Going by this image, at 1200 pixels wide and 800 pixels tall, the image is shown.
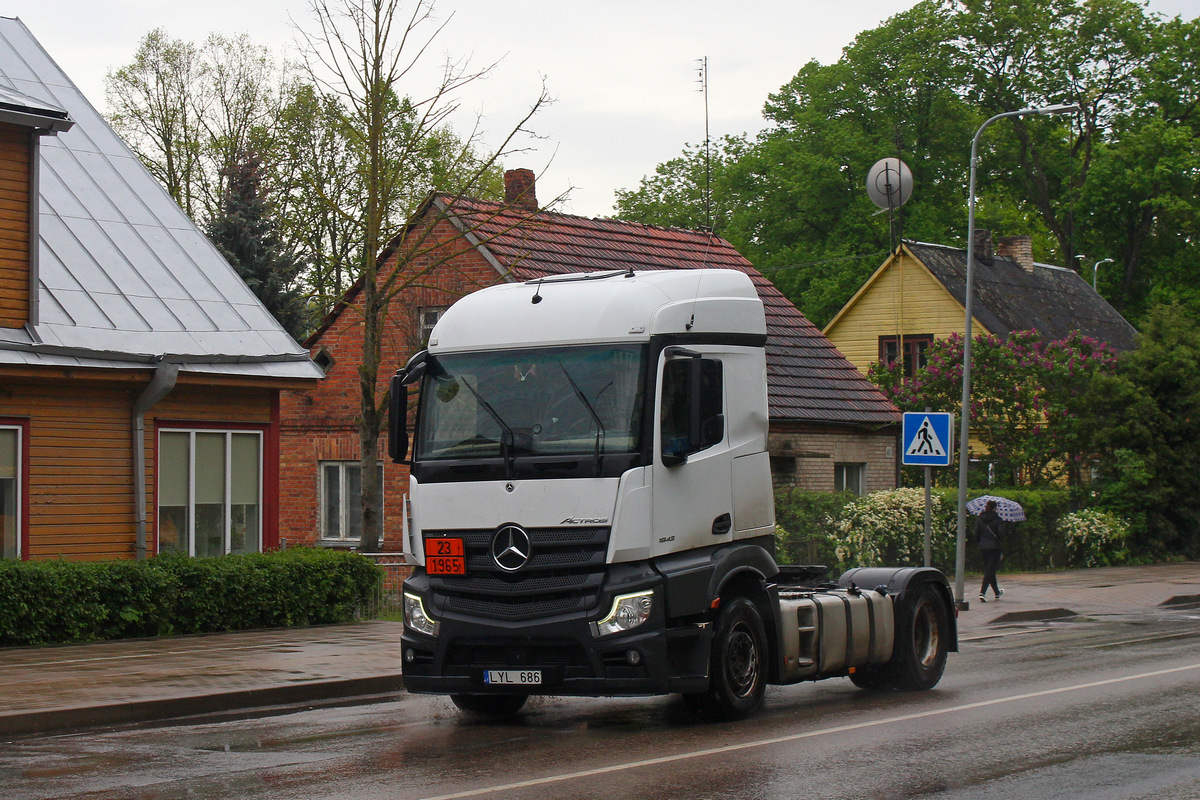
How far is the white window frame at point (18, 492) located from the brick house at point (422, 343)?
7.95 metres

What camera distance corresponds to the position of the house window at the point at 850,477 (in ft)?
95.7

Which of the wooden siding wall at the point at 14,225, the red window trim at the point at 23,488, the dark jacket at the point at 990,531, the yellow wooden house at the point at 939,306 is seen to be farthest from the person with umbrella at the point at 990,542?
the yellow wooden house at the point at 939,306

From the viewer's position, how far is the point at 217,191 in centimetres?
5072

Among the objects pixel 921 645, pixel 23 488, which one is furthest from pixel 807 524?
pixel 23 488

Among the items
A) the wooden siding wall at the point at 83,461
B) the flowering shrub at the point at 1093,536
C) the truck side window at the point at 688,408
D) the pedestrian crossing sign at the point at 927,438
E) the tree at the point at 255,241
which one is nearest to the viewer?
the truck side window at the point at 688,408

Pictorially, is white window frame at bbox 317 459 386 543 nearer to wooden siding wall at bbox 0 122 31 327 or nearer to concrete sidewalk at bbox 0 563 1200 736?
concrete sidewalk at bbox 0 563 1200 736

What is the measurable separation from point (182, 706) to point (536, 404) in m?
4.06

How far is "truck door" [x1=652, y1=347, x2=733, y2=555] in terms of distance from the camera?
34.6 feet

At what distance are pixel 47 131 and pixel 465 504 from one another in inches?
379

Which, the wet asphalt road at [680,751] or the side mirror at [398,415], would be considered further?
the side mirror at [398,415]

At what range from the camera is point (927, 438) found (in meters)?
21.0

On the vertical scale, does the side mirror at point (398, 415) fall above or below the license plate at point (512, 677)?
above

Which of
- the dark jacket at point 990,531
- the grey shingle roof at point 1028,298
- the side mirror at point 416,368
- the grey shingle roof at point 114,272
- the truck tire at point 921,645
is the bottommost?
the truck tire at point 921,645

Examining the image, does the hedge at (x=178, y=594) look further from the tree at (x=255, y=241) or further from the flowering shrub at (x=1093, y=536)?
the tree at (x=255, y=241)
